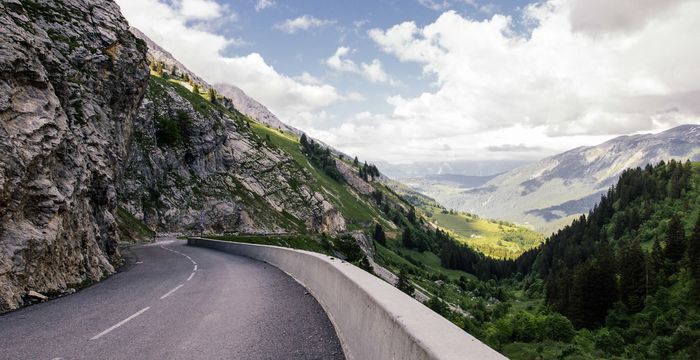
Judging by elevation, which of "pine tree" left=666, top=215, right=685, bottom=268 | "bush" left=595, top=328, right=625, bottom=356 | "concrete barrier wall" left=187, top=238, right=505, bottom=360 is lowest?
"bush" left=595, top=328, right=625, bottom=356

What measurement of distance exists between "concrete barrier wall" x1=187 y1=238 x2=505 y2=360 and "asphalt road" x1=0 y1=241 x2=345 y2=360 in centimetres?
61

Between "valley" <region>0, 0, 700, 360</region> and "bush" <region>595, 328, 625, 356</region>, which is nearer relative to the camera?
"valley" <region>0, 0, 700, 360</region>

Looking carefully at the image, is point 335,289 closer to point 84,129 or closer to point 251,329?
point 251,329

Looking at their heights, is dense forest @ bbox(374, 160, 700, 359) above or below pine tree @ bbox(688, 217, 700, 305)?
below

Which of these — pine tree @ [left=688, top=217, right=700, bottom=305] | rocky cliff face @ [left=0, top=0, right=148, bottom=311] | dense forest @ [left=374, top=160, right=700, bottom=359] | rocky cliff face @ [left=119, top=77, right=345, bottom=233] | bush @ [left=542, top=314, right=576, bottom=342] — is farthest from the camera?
rocky cliff face @ [left=119, top=77, right=345, bottom=233]

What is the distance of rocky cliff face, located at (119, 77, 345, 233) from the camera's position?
86062 millimetres

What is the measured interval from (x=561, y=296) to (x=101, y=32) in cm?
10806

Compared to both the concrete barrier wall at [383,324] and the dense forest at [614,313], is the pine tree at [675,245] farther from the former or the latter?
the concrete barrier wall at [383,324]

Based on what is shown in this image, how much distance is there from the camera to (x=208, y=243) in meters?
54.5

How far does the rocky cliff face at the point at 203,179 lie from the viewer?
282 feet

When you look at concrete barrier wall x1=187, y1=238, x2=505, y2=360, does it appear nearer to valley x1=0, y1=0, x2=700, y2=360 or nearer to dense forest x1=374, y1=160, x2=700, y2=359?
valley x1=0, y1=0, x2=700, y2=360

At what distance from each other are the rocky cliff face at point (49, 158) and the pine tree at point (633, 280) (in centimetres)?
9894

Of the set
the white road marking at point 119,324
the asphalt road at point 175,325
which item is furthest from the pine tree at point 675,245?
the white road marking at point 119,324

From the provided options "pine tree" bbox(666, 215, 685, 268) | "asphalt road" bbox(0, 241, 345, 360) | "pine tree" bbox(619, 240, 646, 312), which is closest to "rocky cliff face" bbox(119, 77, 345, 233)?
"asphalt road" bbox(0, 241, 345, 360)
